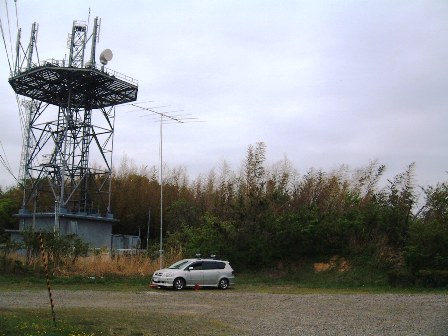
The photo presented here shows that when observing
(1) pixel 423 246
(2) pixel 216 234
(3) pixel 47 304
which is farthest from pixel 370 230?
(3) pixel 47 304

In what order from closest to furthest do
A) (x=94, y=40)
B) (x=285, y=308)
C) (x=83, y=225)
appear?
(x=285, y=308), (x=94, y=40), (x=83, y=225)

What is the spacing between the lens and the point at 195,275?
88.3ft

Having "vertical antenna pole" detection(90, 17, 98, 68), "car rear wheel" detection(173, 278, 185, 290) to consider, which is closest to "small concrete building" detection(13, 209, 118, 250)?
"vertical antenna pole" detection(90, 17, 98, 68)

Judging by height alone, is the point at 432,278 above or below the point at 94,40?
below

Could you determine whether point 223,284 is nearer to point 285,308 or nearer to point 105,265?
point 105,265

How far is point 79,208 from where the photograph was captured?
49750 mm

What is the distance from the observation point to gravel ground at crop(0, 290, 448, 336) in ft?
44.6

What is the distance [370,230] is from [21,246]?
20.9 m

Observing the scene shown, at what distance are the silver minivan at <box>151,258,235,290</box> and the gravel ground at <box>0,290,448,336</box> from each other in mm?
895

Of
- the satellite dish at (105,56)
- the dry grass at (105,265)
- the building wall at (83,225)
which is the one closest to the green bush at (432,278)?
the dry grass at (105,265)

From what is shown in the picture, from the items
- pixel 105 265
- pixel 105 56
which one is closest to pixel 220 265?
pixel 105 265

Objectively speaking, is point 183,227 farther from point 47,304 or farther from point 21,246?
point 47,304

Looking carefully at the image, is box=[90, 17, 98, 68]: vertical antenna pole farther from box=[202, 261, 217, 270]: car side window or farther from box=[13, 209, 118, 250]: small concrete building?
box=[202, 261, 217, 270]: car side window

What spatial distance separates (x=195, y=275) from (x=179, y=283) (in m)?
0.99
